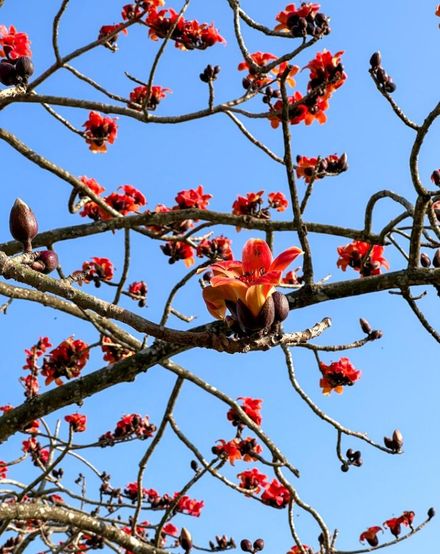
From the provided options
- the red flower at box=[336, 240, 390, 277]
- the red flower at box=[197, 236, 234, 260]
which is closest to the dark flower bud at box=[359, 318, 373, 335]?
the red flower at box=[336, 240, 390, 277]

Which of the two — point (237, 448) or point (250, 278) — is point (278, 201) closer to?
point (237, 448)

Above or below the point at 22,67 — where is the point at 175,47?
above

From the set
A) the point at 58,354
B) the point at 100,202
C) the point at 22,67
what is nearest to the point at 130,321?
the point at 22,67

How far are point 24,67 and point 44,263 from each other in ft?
4.97

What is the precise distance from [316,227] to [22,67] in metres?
1.25

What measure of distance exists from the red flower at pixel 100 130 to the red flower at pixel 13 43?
0.58 metres

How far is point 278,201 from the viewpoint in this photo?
149 inches

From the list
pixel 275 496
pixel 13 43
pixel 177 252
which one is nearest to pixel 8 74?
pixel 13 43

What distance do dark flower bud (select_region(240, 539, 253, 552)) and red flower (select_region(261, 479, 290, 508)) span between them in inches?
17.4

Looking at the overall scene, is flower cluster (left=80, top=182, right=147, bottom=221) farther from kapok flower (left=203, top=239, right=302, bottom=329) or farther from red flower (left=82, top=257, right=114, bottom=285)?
kapok flower (left=203, top=239, right=302, bottom=329)

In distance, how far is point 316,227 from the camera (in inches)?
105

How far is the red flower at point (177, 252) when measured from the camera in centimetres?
386

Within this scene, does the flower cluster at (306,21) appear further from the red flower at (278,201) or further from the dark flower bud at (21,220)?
the dark flower bud at (21,220)

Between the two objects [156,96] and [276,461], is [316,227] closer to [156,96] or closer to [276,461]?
[276,461]
